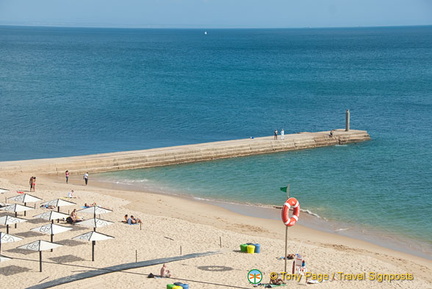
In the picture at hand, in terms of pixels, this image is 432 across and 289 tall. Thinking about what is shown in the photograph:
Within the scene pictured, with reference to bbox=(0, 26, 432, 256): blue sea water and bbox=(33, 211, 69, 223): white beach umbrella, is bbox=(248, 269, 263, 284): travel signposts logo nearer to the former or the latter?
bbox=(33, 211, 69, 223): white beach umbrella

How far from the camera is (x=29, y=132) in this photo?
2544 inches

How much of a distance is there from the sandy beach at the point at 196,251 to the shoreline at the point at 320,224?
2.42 feet

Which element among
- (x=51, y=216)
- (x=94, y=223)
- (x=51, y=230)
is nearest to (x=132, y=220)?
(x=94, y=223)

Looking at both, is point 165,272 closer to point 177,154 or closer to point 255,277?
point 255,277

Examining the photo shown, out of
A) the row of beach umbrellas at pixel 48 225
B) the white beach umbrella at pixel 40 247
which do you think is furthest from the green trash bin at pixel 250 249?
the white beach umbrella at pixel 40 247

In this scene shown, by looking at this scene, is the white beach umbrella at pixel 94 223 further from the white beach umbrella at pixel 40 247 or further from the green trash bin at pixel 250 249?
the green trash bin at pixel 250 249

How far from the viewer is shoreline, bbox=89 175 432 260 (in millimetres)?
33531

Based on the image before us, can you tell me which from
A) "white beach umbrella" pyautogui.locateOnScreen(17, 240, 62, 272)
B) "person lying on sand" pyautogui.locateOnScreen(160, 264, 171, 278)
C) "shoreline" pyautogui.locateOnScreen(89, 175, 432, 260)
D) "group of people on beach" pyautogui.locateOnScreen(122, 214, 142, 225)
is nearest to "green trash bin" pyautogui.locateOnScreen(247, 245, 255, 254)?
"person lying on sand" pyautogui.locateOnScreen(160, 264, 171, 278)

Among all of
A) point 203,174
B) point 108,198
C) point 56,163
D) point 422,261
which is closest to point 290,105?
point 203,174

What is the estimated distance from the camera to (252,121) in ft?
233

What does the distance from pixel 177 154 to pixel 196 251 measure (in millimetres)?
22090

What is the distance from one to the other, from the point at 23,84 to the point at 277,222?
72.2 metres

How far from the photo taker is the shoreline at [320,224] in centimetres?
3353

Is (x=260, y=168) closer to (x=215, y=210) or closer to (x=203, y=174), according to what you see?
(x=203, y=174)
